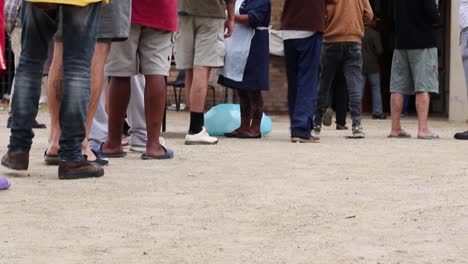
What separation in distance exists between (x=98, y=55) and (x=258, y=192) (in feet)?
5.07

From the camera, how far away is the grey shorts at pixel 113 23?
21.3 feet

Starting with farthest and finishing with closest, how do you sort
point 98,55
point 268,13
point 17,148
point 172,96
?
1. point 172,96
2. point 268,13
3. point 98,55
4. point 17,148

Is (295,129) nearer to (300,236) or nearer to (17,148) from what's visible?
(17,148)

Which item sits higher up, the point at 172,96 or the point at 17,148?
the point at 17,148

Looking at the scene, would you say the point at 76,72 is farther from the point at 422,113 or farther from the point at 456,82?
the point at 456,82

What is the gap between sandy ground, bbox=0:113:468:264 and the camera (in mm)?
3990

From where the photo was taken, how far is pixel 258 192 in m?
5.61

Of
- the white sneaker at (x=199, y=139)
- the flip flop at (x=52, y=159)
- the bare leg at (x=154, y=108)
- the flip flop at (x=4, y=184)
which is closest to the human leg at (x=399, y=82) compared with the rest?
the white sneaker at (x=199, y=139)

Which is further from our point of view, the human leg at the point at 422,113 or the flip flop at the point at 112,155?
the human leg at the point at 422,113

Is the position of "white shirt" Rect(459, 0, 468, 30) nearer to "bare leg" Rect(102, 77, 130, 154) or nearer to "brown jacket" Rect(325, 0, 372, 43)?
"brown jacket" Rect(325, 0, 372, 43)

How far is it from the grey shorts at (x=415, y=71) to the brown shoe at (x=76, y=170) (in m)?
5.11

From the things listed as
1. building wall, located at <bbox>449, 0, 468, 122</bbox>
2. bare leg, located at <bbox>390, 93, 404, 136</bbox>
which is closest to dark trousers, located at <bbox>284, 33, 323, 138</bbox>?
bare leg, located at <bbox>390, 93, 404, 136</bbox>

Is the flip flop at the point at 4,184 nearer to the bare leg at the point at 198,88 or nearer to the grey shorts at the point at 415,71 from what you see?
the bare leg at the point at 198,88

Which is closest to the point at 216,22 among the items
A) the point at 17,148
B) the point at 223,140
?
the point at 223,140
